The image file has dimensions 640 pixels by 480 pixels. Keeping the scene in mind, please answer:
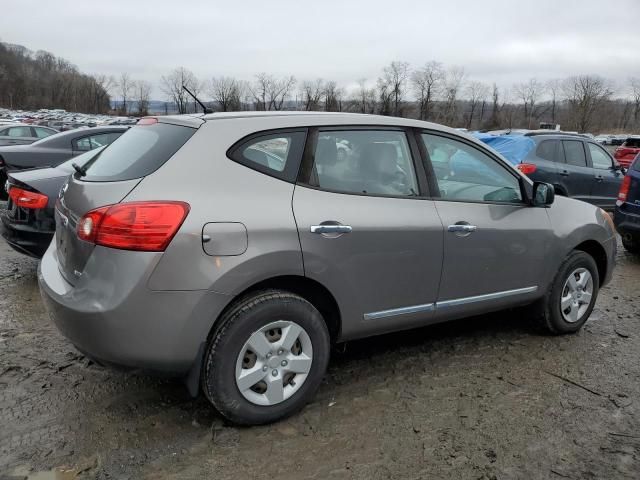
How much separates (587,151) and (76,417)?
941 cm

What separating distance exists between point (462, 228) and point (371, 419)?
130cm

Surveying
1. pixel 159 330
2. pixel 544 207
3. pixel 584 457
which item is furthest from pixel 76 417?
pixel 544 207

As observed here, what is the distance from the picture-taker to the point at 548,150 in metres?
9.29

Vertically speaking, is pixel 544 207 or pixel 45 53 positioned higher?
pixel 45 53

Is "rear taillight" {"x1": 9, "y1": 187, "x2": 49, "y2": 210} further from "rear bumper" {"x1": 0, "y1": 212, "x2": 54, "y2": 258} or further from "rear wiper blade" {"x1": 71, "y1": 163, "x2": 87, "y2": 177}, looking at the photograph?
"rear wiper blade" {"x1": 71, "y1": 163, "x2": 87, "y2": 177}

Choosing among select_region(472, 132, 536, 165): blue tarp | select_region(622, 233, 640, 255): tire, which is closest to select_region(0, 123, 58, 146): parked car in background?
select_region(472, 132, 536, 165): blue tarp

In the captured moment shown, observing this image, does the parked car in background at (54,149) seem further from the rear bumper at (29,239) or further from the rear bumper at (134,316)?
the rear bumper at (134,316)

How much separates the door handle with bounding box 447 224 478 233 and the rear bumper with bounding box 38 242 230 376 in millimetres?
1516

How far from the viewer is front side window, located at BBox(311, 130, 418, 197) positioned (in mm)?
3067

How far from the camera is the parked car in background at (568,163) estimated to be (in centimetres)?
906

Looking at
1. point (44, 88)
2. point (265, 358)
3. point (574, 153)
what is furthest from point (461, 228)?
point (44, 88)

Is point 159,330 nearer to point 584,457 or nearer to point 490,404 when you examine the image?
point 490,404

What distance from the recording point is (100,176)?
2.97 m

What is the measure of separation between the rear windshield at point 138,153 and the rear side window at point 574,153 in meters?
8.21
